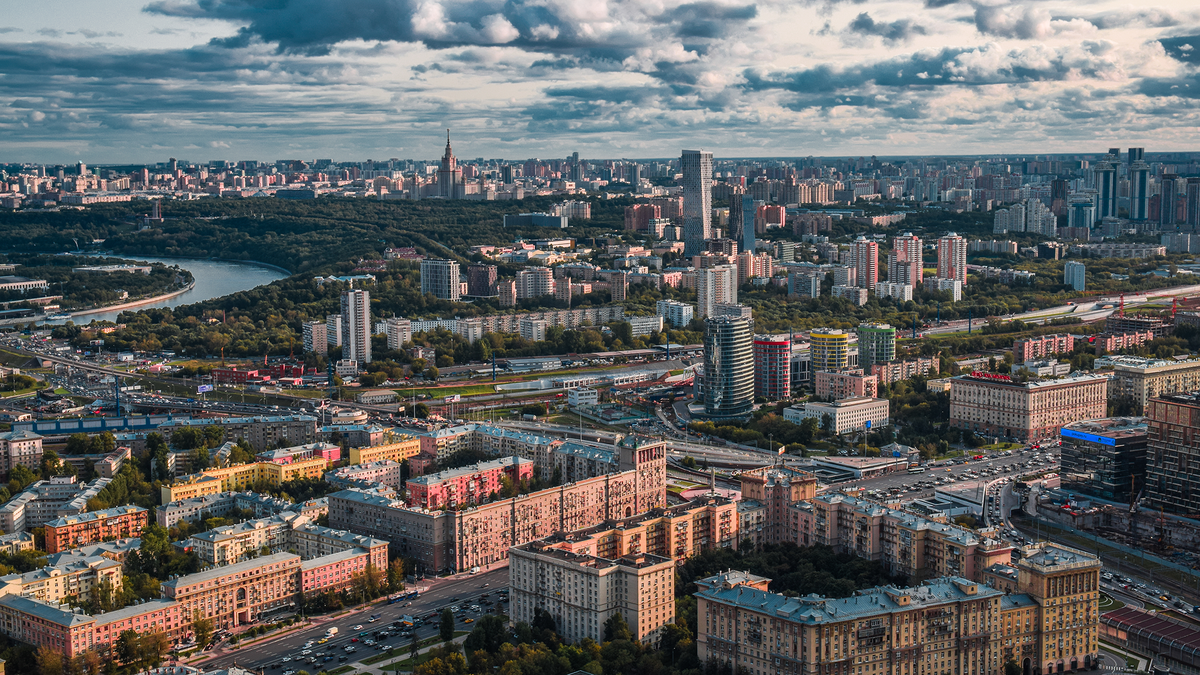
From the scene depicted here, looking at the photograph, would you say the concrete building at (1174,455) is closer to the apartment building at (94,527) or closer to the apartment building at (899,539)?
the apartment building at (899,539)

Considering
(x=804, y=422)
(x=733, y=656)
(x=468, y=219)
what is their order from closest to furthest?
(x=733, y=656) < (x=804, y=422) < (x=468, y=219)

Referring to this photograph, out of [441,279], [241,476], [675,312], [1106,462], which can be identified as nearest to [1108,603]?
[1106,462]

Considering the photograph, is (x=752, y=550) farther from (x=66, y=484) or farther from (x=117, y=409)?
(x=117, y=409)

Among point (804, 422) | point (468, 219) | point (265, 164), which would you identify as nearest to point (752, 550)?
point (804, 422)

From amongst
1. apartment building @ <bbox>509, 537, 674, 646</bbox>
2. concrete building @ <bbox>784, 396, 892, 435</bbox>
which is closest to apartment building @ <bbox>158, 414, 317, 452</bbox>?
concrete building @ <bbox>784, 396, 892, 435</bbox>

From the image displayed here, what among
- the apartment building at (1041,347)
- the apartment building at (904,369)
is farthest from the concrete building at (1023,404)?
the apartment building at (1041,347)

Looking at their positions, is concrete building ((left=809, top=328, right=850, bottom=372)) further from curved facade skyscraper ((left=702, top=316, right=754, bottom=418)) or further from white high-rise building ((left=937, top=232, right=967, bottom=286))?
white high-rise building ((left=937, top=232, right=967, bottom=286))
